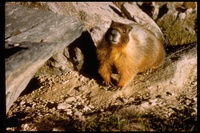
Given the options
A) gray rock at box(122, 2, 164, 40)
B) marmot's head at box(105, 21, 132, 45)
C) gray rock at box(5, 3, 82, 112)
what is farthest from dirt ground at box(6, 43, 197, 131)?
gray rock at box(122, 2, 164, 40)

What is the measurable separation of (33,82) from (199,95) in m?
3.06

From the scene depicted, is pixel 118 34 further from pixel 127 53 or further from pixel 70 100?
pixel 70 100

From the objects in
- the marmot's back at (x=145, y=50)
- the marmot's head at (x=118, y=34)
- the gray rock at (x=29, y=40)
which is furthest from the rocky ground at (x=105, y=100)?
the marmot's head at (x=118, y=34)

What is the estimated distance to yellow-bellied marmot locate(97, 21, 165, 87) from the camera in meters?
5.65

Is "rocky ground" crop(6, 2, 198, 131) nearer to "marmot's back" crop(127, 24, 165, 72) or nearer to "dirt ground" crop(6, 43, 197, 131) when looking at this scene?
"dirt ground" crop(6, 43, 197, 131)

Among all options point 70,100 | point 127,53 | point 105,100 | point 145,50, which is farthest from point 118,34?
point 70,100

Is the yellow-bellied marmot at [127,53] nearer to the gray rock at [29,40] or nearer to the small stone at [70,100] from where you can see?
the gray rock at [29,40]

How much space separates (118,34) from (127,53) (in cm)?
51

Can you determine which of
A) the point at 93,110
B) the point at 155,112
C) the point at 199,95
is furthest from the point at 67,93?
the point at 199,95

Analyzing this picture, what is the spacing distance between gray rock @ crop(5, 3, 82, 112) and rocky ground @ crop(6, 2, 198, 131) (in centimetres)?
59

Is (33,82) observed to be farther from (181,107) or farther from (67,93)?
(181,107)

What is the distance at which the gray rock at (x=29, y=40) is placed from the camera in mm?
4355

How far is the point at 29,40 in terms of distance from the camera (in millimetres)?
5086

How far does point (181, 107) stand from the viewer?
195 inches
